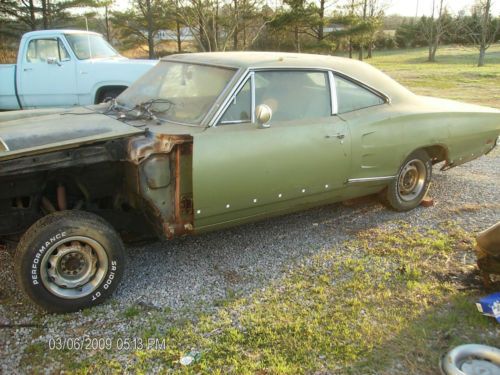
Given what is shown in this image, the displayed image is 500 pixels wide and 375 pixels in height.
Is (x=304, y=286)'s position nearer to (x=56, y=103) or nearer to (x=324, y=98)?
(x=324, y=98)

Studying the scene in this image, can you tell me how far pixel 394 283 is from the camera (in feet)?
12.1

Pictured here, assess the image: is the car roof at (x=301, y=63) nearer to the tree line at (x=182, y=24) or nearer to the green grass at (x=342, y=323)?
the green grass at (x=342, y=323)

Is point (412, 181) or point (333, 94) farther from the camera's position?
point (412, 181)

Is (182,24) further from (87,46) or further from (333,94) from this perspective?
(333,94)

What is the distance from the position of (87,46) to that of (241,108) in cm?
638

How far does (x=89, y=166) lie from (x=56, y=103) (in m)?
6.32

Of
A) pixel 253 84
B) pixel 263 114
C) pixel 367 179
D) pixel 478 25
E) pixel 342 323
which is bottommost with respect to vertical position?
pixel 342 323

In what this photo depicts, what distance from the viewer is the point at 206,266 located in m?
3.95

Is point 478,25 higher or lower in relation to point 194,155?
higher

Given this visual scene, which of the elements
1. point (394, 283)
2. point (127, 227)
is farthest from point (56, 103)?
point (394, 283)

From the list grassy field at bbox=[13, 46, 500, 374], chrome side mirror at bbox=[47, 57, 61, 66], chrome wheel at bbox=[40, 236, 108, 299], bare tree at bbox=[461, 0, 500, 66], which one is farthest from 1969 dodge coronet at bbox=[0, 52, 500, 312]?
bare tree at bbox=[461, 0, 500, 66]

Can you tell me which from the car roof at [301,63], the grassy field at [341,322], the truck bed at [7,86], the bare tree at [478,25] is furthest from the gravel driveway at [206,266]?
the bare tree at [478,25]

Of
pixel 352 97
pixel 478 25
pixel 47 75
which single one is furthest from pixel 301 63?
pixel 478 25

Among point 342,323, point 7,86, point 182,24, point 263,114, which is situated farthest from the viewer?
point 182,24
